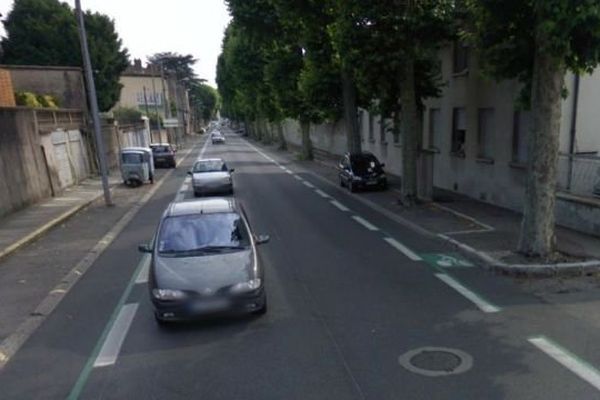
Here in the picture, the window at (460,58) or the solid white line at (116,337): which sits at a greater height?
the window at (460,58)

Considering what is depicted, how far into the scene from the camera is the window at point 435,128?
2170 centimetres

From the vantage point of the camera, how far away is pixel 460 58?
771 inches

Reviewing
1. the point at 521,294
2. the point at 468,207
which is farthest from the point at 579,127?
Answer: the point at 521,294

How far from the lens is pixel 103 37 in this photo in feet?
156

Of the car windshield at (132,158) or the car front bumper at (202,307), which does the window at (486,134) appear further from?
the car windshield at (132,158)

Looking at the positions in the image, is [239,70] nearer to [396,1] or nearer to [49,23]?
[49,23]

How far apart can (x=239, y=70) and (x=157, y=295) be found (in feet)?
121

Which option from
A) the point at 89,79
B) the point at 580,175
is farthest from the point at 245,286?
the point at 89,79

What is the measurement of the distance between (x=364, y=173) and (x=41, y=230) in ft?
39.4

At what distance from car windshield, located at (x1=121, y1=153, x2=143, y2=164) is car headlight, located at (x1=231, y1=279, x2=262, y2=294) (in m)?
20.8

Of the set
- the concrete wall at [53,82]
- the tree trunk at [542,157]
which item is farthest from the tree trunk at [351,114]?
the concrete wall at [53,82]

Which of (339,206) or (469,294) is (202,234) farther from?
(339,206)

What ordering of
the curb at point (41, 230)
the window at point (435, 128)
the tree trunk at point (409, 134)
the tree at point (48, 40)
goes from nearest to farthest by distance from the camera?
the curb at point (41, 230), the tree trunk at point (409, 134), the window at point (435, 128), the tree at point (48, 40)

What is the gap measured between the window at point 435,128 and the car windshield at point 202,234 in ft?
48.0
